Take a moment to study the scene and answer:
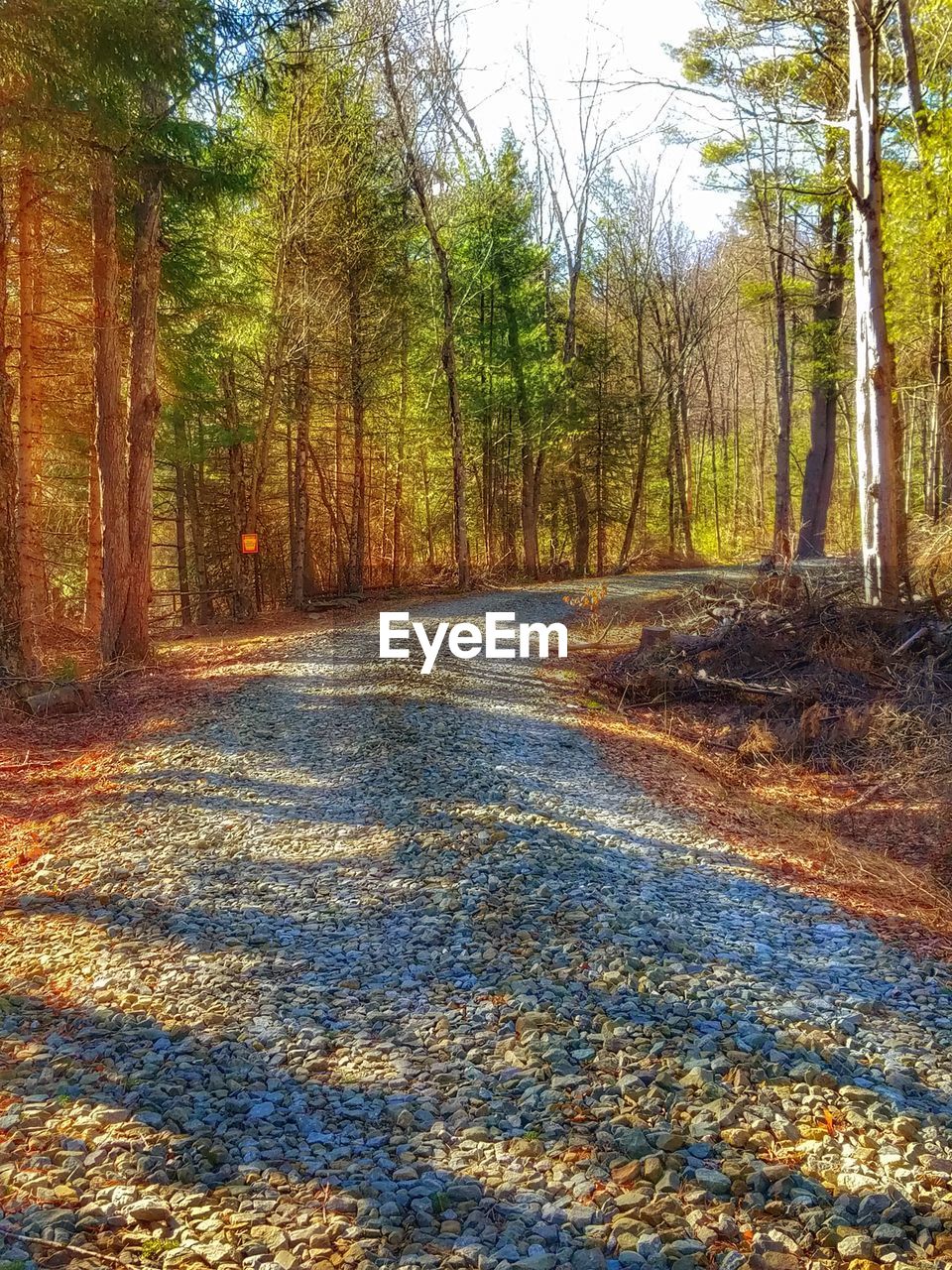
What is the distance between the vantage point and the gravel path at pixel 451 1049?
2805mm

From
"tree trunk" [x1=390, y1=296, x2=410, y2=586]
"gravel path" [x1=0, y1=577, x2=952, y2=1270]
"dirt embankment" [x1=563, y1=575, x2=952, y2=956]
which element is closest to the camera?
"gravel path" [x1=0, y1=577, x2=952, y2=1270]

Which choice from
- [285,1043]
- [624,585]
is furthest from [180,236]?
[285,1043]

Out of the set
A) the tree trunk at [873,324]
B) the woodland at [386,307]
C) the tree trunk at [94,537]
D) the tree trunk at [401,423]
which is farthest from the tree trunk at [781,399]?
the tree trunk at [94,537]

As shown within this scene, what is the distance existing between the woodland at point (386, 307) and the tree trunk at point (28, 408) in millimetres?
80

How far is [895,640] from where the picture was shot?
9812 mm

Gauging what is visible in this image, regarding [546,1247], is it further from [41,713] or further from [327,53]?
[327,53]

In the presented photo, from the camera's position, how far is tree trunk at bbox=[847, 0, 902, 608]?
1016 cm

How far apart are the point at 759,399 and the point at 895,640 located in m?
41.1

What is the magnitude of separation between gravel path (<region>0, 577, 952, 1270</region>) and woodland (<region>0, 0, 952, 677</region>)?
5977mm

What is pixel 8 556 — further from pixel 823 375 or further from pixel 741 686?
pixel 823 375

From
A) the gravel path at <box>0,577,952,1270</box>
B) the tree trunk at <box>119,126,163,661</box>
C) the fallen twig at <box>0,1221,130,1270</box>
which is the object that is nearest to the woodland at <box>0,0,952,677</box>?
the tree trunk at <box>119,126,163,661</box>

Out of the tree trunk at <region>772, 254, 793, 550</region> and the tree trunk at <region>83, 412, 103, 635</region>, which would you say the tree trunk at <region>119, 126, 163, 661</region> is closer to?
the tree trunk at <region>83, 412, 103, 635</region>

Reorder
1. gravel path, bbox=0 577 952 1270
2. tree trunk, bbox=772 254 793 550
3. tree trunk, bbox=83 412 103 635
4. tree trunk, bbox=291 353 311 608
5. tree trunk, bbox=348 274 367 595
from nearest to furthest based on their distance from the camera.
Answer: gravel path, bbox=0 577 952 1270
tree trunk, bbox=83 412 103 635
tree trunk, bbox=291 353 311 608
tree trunk, bbox=348 274 367 595
tree trunk, bbox=772 254 793 550

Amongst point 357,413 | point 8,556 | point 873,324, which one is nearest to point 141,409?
point 8,556
